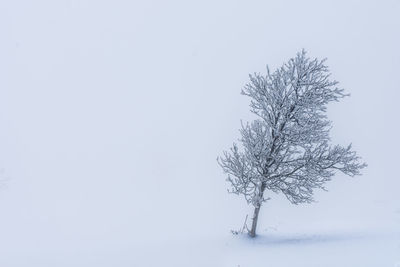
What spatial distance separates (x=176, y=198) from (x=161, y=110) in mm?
93027

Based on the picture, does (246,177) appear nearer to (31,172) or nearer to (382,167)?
(382,167)

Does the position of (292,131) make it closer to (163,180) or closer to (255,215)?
(255,215)

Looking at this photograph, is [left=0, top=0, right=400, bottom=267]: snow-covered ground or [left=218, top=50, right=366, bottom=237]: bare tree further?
[left=0, top=0, right=400, bottom=267]: snow-covered ground

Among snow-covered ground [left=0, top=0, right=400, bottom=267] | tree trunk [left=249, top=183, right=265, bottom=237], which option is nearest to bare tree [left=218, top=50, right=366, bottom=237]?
tree trunk [left=249, top=183, right=265, bottom=237]

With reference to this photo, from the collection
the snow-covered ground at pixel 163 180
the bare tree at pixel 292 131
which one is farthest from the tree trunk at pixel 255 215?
the snow-covered ground at pixel 163 180

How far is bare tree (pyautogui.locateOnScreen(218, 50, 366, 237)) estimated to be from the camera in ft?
48.7

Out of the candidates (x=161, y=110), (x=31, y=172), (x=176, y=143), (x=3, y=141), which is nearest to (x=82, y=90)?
(x=161, y=110)

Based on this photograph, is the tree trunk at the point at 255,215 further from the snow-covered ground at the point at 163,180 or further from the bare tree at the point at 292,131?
the snow-covered ground at the point at 163,180

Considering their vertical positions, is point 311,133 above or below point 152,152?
below

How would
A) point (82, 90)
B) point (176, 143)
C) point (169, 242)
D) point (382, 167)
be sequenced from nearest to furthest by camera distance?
1. point (169, 242)
2. point (382, 167)
3. point (176, 143)
4. point (82, 90)

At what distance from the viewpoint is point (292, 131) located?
15.0 m

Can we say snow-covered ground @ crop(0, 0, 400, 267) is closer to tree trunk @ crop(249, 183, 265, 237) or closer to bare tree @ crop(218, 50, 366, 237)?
tree trunk @ crop(249, 183, 265, 237)

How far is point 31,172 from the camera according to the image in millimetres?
67375

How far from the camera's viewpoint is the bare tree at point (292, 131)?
585 inches
